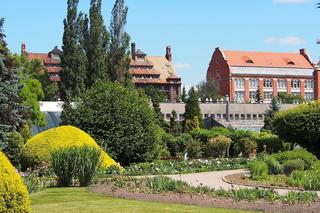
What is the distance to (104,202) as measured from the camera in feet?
42.2

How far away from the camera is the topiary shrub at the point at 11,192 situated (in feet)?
26.8

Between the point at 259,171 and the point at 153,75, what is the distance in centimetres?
9554

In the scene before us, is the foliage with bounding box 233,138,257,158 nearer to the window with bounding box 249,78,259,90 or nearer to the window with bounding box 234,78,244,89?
the window with bounding box 234,78,244,89

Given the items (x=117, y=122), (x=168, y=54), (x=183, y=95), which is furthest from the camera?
(x=168, y=54)

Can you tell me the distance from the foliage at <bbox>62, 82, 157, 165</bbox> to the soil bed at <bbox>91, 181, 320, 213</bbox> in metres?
11.6

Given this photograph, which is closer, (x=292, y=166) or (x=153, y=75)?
(x=292, y=166)

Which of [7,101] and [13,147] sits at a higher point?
[7,101]

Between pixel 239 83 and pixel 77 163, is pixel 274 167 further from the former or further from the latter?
pixel 239 83

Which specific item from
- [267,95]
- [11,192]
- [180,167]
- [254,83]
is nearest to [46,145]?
[180,167]

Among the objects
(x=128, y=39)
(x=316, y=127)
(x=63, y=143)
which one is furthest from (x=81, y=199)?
(x=128, y=39)

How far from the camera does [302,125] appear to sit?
27109 mm

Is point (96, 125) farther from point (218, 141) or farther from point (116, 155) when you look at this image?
point (218, 141)

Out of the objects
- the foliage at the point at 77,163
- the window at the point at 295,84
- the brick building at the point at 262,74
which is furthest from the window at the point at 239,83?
the foliage at the point at 77,163

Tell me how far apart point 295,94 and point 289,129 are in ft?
327
